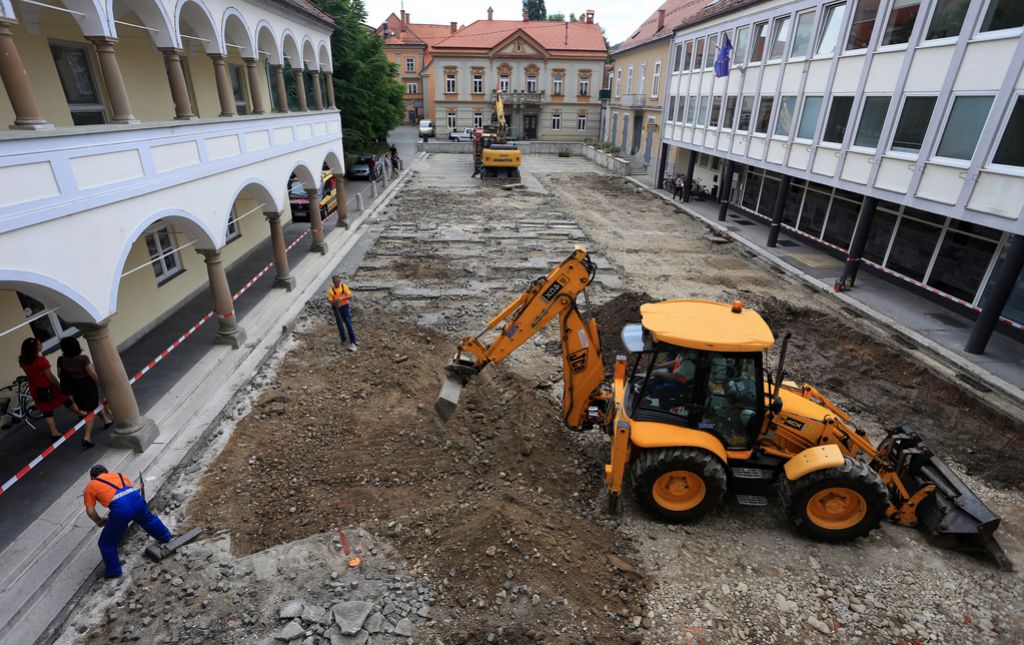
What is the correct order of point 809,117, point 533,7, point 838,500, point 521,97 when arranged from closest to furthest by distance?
point 838,500
point 809,117
point 521,97
point 533,7

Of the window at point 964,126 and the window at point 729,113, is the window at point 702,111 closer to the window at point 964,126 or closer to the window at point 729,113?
the window at point 729,113

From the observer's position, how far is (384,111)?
29.4 metres

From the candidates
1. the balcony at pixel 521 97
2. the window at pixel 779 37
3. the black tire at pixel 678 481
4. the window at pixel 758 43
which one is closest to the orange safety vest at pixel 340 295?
the black tire at pixel 678 481

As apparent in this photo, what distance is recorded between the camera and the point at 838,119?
592 inches

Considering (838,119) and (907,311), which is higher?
(838,119)

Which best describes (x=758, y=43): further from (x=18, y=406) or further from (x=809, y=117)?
(x=18, y=406)

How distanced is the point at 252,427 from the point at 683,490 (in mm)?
6500

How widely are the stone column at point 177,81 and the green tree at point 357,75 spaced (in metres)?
18.8

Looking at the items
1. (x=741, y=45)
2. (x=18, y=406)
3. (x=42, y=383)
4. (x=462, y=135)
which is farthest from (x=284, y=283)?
(x=462, y=135)

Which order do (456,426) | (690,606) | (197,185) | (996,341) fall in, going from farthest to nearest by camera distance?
(996,341) → (197,185) → (456,426) → (690,606)

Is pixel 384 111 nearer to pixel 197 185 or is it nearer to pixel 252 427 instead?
pixel 197 185

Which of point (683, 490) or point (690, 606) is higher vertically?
point (683, 490)

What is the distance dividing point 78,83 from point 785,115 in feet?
63.8

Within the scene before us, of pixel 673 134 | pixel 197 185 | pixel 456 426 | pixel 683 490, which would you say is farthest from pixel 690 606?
pixel 673 134
